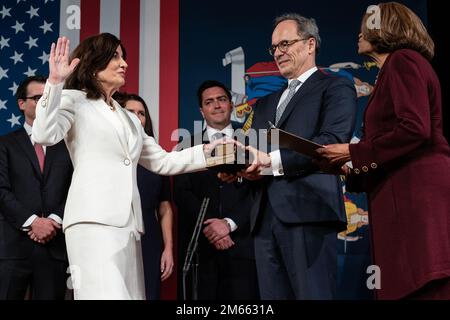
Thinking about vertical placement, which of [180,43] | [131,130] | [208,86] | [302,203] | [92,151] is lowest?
[302,203]

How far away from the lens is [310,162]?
3.13m

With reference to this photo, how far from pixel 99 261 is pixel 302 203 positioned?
3.38 feet

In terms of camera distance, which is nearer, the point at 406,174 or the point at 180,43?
the point at 406,174

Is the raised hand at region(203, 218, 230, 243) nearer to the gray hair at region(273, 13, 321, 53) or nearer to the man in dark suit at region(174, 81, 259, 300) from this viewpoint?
the man in dark suit at region(174, 81, 259, 300)

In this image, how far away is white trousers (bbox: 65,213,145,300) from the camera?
2.62 m

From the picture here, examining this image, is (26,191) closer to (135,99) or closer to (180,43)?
(135,99)

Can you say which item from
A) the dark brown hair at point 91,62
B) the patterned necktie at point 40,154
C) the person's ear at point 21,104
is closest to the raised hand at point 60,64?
the dark brown hair at point 91,62

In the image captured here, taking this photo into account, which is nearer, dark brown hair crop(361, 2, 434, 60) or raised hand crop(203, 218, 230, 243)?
dark brown hair crop(361, 2, 434, 60)

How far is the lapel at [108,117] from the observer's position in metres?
2.82

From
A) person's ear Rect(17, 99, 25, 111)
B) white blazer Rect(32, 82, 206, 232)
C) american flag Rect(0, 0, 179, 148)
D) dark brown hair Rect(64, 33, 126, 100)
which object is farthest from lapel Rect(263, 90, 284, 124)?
person's ear Rect(17, 99, 25, 111)

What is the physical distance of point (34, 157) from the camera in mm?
4090

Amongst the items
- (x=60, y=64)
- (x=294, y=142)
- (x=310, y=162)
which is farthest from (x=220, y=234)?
(x=60, y=64)

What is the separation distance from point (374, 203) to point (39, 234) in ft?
6.76

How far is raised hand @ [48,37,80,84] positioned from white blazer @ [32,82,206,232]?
35mm
